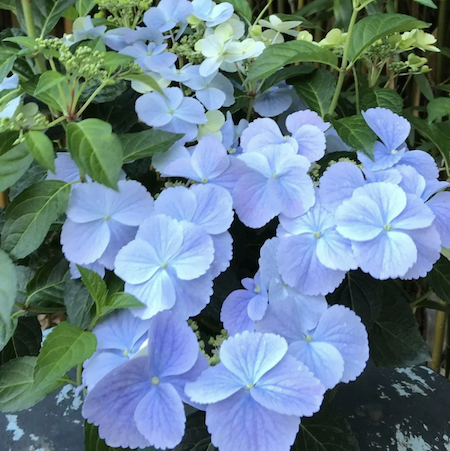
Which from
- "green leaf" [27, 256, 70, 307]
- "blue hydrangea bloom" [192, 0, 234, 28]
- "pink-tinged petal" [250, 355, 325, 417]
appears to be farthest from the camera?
"blue hydrangea bloom" [192, 0, 234, 28]

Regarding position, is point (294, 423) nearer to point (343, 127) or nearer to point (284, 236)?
point (284, 236)

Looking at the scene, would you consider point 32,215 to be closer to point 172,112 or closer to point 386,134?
point 172,112

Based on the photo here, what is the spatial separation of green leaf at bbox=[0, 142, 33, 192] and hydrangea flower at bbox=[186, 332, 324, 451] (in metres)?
0.21

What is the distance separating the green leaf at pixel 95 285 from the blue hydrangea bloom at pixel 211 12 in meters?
0.31

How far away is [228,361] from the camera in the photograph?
0.32 meters

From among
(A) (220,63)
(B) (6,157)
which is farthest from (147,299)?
(A) (220,63)

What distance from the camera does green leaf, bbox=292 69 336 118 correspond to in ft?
1.72

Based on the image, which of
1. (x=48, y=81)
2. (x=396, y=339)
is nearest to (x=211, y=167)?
(x=48, y=81)

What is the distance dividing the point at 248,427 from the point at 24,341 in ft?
0.78

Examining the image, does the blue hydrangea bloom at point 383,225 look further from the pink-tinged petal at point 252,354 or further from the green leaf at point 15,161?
the green leaf at point 15,161

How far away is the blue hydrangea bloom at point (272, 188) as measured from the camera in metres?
0.40

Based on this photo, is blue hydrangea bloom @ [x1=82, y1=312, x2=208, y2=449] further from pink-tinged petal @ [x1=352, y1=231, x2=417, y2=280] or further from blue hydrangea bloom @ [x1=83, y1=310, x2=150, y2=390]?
pink-tinged petal @ [x1=352, y1=231, x2=417, y2=280]

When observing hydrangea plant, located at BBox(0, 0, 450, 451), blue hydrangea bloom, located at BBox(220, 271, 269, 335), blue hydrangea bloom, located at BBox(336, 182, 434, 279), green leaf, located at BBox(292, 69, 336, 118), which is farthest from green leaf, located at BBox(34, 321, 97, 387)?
green leaf, located at BBox(292, 69, 336, 118)

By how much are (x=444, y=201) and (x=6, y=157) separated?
359mm
